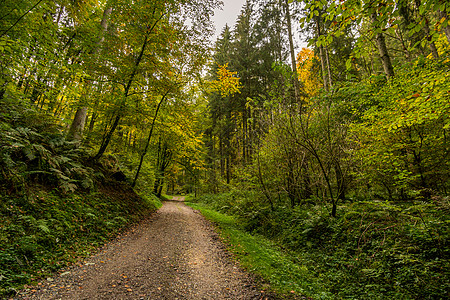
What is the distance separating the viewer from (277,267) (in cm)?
450

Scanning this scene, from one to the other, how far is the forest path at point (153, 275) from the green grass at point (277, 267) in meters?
0.36

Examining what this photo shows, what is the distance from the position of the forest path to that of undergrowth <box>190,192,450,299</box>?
74cm

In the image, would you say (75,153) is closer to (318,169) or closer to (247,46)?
(318,169)

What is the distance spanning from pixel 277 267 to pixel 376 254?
2184 millimetres

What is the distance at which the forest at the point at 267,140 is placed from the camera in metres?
3.40

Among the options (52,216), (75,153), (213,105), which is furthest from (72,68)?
(213,105)

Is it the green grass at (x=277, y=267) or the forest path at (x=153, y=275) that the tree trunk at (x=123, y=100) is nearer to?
the forest path at (x=153, y=275)

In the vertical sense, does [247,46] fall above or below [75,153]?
above

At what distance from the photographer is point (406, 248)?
3.82 m

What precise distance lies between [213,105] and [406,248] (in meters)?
19.0

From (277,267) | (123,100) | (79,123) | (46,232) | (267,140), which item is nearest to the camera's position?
(46,232)

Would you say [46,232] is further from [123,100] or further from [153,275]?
[123,100]

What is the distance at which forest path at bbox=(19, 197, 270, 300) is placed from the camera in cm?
314

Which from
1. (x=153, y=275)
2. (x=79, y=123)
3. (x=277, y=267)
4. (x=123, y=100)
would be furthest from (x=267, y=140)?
(x=79, y=123)
